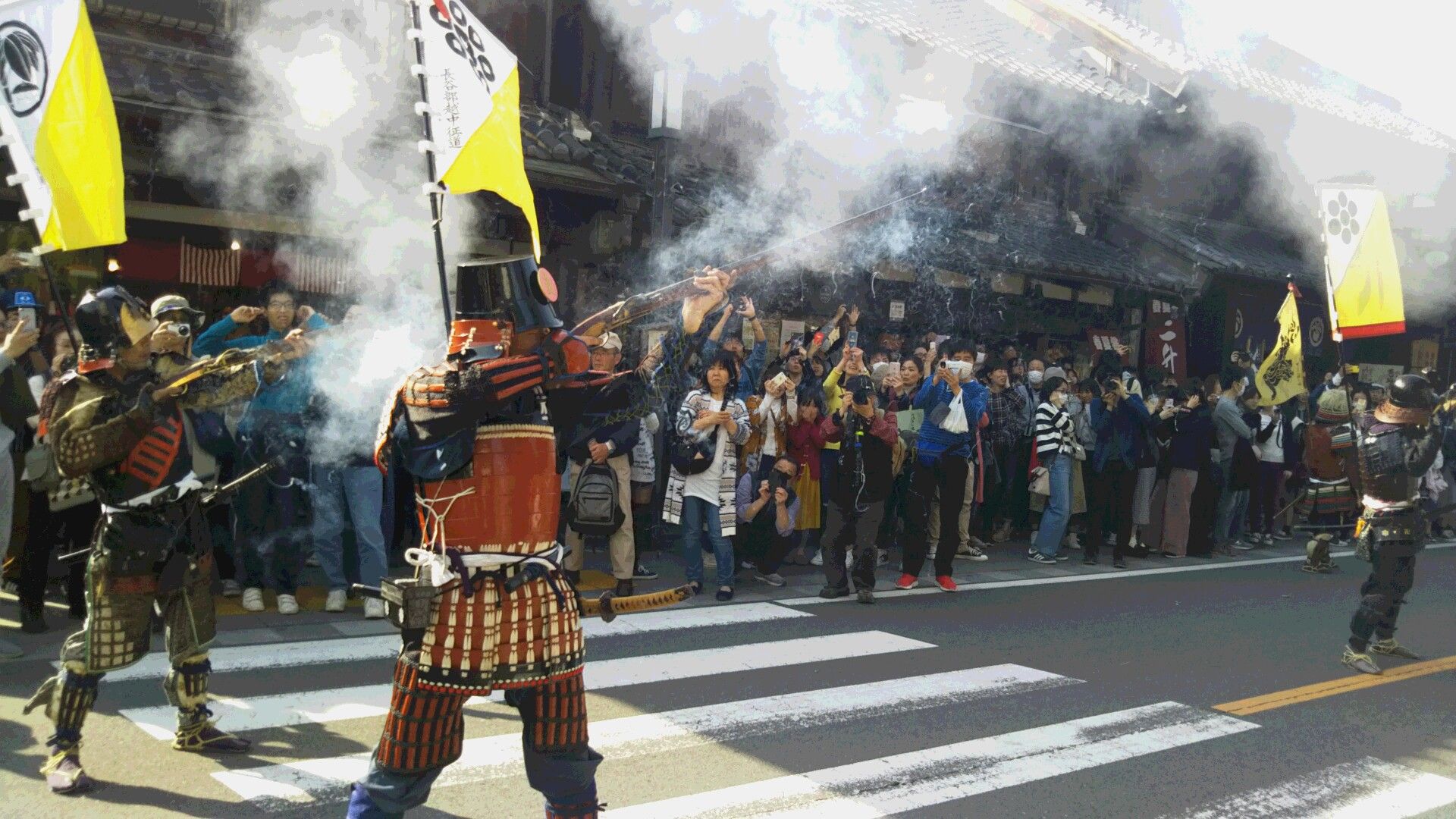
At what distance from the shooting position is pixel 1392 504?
6.74m

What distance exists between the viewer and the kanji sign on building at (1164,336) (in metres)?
16.6

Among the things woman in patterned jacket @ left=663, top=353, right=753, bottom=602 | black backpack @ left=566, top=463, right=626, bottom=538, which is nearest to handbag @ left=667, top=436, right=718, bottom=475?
woman in patterned jacket @ left=663, top=353, right=753, bottom=602

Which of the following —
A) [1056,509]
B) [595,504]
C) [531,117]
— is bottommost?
[1056,509]

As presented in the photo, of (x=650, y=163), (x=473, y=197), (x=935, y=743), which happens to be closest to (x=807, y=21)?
(x=650, y=163)

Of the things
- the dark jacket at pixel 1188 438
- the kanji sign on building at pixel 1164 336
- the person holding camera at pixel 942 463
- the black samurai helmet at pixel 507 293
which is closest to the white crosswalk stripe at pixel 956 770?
the black samurai helmet at pixel 507 293

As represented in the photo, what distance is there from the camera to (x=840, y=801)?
4.26 meters

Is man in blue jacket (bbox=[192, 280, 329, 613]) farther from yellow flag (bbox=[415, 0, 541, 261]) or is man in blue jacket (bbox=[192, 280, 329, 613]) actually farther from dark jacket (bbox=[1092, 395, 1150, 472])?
dark jacket (bbox=[1092, 395, 1150, 472])

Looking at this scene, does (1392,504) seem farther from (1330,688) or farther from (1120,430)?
(1120,430)

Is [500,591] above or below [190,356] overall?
below

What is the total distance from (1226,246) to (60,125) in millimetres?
16172

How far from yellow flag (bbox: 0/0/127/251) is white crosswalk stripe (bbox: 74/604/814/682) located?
6.57 ft

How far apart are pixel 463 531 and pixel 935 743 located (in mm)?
2741

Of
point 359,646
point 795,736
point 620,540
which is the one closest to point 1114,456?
point 620,540

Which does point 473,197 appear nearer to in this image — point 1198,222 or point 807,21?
point 807,21
